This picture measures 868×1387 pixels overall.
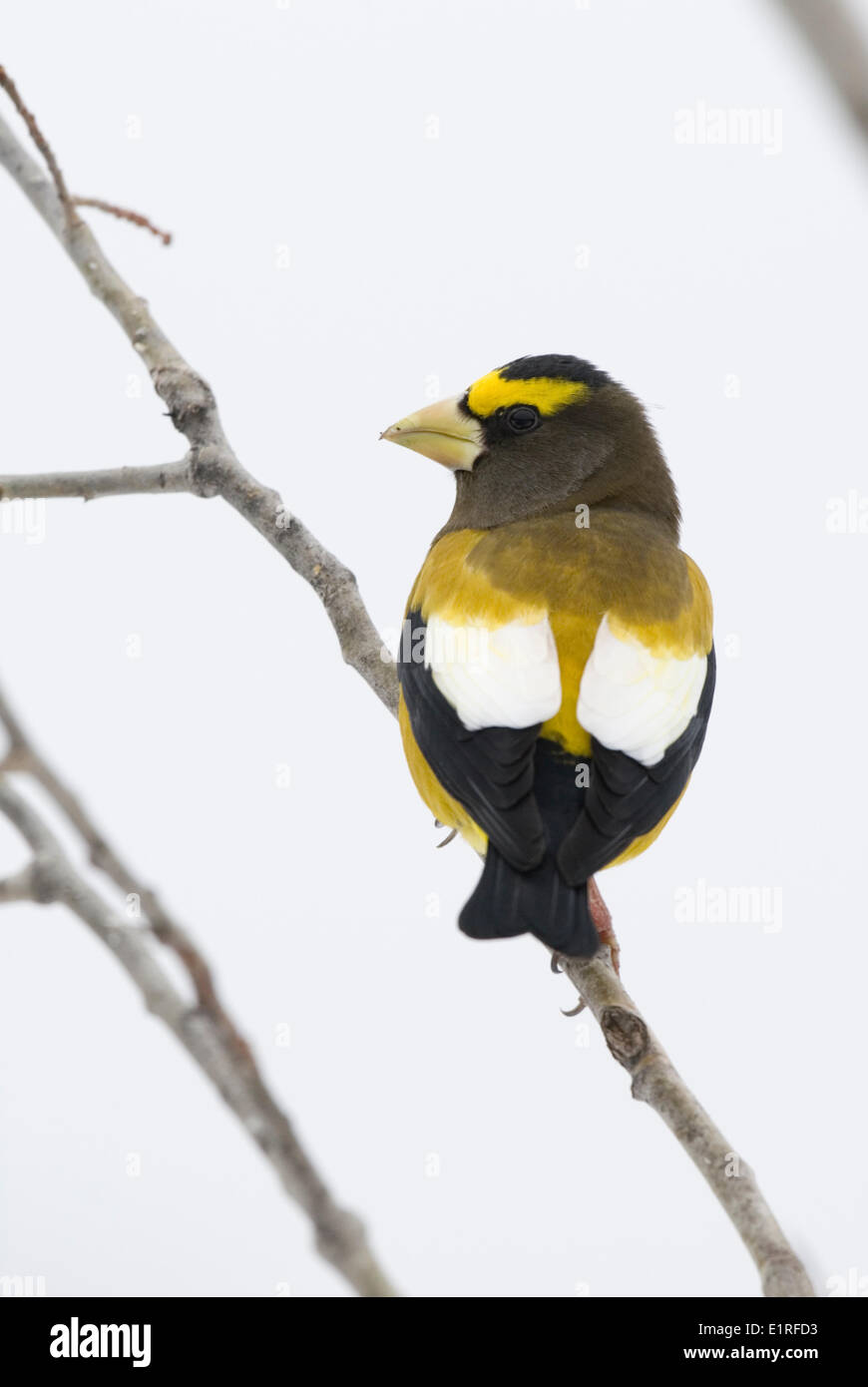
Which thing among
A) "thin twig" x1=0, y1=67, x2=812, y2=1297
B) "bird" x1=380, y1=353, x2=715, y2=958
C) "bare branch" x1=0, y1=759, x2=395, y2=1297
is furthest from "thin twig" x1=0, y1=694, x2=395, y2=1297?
"thin twig" x1=0, y1=67, x2=812, y2=1297

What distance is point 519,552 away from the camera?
2.79 metres

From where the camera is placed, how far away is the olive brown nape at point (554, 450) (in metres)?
3.15

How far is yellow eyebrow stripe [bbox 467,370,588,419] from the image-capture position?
10.5ft

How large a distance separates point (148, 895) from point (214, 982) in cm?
8

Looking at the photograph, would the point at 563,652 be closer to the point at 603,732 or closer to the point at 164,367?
the point at 603,732

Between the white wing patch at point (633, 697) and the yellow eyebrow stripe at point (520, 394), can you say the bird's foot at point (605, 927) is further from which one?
the yellow eyebrow stripe at point (520, 394)

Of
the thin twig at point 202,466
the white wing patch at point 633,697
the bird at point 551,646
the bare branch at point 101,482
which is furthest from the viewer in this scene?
the thin twig at point 202,466

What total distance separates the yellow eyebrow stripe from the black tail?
1298 mm

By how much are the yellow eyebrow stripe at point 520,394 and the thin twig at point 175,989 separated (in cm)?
227

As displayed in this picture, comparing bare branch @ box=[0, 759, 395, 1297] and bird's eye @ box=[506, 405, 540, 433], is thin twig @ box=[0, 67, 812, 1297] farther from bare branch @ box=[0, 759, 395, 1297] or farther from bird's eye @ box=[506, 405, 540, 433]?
bare branch @ box=[0, 759, 395, 1297]

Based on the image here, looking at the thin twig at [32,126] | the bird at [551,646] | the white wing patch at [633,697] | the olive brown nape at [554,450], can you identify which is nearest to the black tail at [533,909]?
the bird at [551,646]

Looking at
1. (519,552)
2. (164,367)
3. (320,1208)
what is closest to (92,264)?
(164,367)

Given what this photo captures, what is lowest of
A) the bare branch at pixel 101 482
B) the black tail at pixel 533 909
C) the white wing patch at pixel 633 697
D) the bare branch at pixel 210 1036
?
the bare branch at pixel 210 1036

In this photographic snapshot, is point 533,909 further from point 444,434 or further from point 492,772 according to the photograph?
point 444,434
